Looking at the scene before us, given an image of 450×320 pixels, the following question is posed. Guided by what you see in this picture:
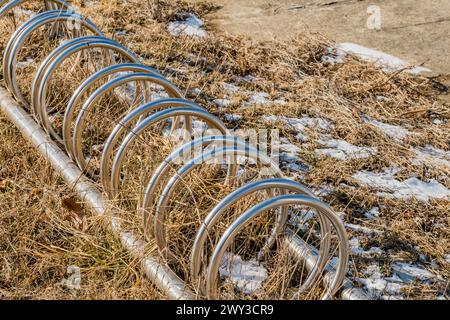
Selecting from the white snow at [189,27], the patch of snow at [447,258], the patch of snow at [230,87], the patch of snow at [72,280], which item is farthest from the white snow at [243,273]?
the white snow at [189,27]

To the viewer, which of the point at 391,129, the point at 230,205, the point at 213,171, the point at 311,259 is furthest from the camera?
the point at 391,129

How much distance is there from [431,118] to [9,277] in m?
3.07

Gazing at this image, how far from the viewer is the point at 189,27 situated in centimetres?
614

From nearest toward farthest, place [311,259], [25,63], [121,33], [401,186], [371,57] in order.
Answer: [311,259] < [401,186] < [25,63] < [371,57] < [121,33]

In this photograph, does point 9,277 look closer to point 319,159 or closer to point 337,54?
point 319,159

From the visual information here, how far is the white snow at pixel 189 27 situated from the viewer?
601 cm

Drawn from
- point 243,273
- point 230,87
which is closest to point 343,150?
point 230,87

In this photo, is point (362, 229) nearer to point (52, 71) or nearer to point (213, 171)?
point (213, 171)

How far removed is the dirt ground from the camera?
19.5 feet

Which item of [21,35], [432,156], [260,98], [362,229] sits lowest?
[362,229]

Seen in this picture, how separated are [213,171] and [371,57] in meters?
2.26

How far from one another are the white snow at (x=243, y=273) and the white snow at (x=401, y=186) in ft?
3.35

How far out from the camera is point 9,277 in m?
3.56

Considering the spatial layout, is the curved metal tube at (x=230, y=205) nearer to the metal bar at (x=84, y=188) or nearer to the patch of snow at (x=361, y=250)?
the metal bar at (x=84, y=188)
